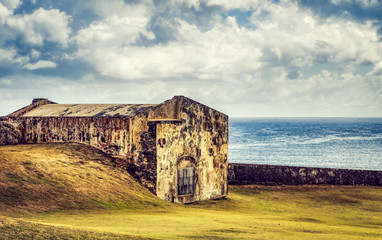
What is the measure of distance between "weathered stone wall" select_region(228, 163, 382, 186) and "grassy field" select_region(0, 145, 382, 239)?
4.74 ft

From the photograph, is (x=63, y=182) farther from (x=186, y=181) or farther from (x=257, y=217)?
(x=257, y=217)

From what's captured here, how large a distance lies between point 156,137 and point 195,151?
2.51 meters

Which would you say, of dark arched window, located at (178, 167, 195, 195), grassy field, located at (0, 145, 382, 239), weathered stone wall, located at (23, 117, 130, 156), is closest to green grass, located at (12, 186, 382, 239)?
grassy field, located at (0, 145, 382, 239)

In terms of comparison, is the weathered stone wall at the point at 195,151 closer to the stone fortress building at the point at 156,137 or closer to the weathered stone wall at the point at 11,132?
the stone fortress building at the point at 156,137

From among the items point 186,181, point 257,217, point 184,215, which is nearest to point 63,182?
point 184,215

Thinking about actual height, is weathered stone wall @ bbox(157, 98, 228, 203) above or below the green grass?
above

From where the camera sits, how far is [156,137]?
57.0ft

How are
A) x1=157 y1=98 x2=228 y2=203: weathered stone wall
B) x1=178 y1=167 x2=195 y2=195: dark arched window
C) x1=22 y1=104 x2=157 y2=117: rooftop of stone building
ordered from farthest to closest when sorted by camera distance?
x1=22 y1=104 x2=157 y2=117: rooftop of stone building
x1=178 y1=167 x2=195 y2=195: dark arched window
x1=157 y1=98 x2=228 y2=203: weathered stone wall

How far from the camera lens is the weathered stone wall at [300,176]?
2481 cm

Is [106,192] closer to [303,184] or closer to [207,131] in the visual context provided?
[207,131]

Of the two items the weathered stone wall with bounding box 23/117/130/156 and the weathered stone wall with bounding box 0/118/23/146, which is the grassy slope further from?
the weathered stone wall with bounding box 0/118/23/146

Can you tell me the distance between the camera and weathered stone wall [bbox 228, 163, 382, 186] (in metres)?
24.8

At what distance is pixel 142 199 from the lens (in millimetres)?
15961

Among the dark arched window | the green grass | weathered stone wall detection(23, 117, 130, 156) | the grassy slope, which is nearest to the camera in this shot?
the green grass
